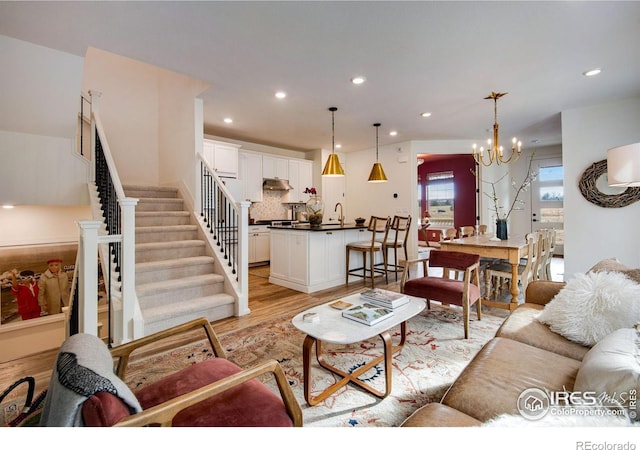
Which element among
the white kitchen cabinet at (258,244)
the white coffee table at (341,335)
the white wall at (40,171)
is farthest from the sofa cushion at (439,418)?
the white kitchen cabinet at (258,244)

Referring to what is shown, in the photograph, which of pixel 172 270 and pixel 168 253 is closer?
pixel 172 270

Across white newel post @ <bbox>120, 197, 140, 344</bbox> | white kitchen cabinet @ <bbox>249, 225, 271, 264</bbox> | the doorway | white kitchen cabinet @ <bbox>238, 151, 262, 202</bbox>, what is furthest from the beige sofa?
the doorway

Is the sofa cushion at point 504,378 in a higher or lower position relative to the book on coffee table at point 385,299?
lower

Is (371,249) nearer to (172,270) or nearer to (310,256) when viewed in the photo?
(310,256)

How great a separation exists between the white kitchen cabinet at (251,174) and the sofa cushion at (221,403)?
5000mm

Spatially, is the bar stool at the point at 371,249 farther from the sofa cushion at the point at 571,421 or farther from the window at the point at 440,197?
the window at the point at 440,197

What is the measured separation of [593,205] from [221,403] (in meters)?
5.44

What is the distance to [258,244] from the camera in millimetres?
6152

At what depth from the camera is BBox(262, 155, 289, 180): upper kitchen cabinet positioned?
254 inches

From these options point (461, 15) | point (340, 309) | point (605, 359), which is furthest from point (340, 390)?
point (461, 15)

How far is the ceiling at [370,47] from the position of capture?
2.18 meters

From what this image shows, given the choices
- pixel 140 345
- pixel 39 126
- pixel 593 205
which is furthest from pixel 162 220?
pixel 593 205

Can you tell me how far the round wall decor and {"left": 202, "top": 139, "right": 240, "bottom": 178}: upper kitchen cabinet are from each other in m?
5.73

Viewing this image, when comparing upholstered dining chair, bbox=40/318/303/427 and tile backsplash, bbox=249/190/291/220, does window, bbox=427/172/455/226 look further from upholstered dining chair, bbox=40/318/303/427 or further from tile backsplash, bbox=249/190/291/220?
upholstered dining chair, bbox=40/318/303/427
